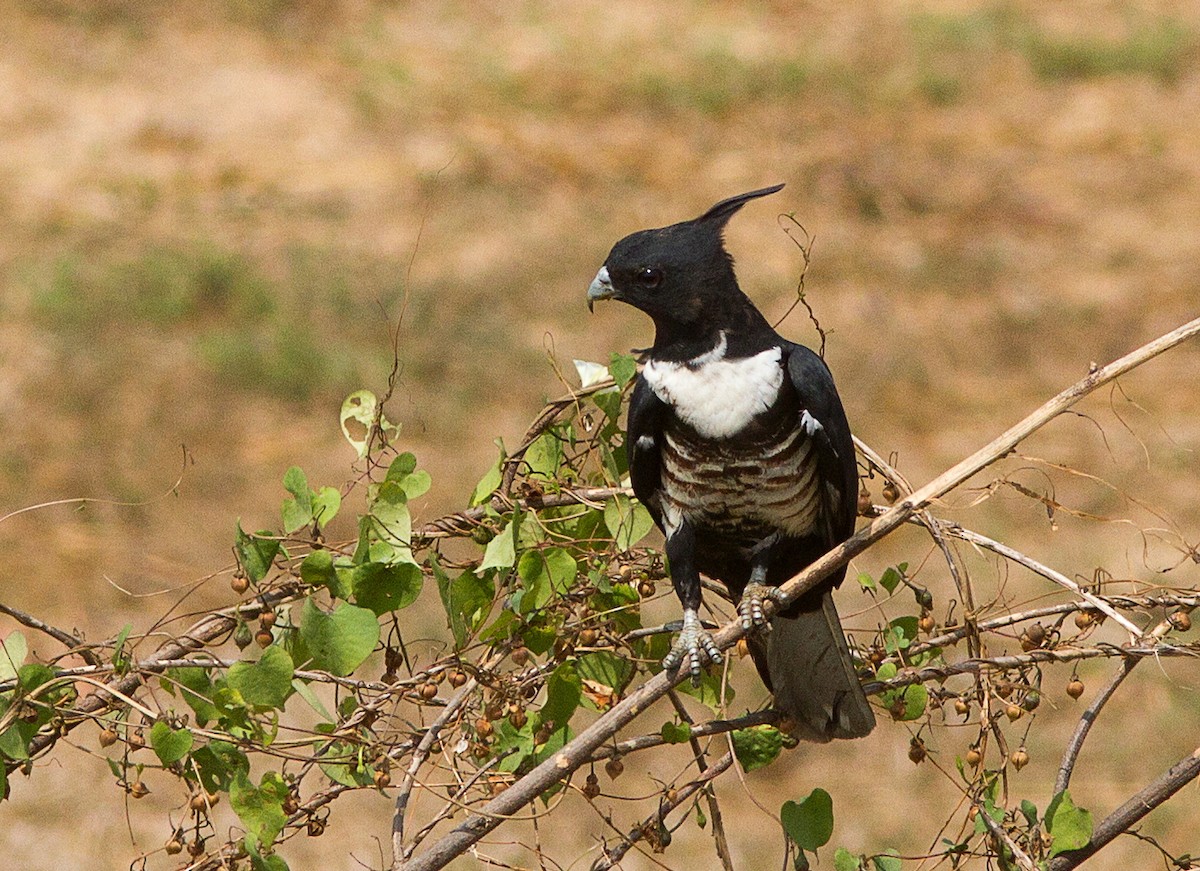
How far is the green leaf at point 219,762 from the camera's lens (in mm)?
2301

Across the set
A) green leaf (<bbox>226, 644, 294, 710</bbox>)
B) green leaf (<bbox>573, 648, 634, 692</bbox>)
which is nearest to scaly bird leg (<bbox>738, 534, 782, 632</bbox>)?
green leaf (<bbox>573, 648, 634, 692</bbox>)

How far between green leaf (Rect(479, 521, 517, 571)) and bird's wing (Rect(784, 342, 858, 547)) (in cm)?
82

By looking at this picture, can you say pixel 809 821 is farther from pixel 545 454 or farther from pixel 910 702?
pixel 545 454

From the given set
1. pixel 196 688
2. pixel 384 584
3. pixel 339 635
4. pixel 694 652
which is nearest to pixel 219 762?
pixel 196 688

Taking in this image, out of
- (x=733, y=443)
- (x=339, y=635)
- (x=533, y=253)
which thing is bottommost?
(x=533, y=253)

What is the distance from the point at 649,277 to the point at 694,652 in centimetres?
87

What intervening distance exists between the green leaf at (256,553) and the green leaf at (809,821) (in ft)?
3.06

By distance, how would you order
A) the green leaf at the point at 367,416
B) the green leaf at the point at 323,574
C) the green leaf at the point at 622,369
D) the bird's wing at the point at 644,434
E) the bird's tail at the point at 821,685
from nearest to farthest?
the green leaf at the point at 323,574 → the green leaf at the point at 367,416 → the green leaf at the point at 622,369 → the bird's tail at the point at 821,685 → the bird's wing at the point at 644,434

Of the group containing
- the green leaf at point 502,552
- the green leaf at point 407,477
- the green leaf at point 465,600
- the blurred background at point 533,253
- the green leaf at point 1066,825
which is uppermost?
the green leaf at point 407,477

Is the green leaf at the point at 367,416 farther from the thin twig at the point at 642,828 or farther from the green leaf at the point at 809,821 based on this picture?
the green leaf at the point at 809,821

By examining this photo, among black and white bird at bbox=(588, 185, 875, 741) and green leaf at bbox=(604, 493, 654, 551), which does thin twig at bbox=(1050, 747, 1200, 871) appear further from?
green leaf at bbox=(604, 493, 654, 551)

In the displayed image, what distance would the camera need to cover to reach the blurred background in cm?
645

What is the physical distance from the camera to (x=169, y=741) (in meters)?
2.19

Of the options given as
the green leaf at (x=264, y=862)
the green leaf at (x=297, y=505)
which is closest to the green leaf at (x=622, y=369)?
the green leaf at (x=297, y=505)
